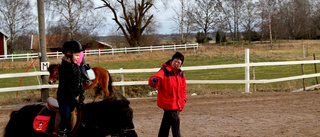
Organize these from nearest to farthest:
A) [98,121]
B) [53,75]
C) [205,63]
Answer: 1. [98,121]
2. [53,75]
3. [205,63]

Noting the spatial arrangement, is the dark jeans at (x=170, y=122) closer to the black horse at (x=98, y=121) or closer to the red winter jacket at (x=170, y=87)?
the red winter jacket at (x=170, y=87)

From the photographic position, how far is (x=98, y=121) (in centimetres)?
314

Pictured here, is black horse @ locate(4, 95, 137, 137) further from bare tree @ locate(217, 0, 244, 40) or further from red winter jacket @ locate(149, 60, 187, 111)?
bare tree @ locate(217, 0, 244, 40)

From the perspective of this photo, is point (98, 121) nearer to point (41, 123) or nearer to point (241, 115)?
point (41, 123)

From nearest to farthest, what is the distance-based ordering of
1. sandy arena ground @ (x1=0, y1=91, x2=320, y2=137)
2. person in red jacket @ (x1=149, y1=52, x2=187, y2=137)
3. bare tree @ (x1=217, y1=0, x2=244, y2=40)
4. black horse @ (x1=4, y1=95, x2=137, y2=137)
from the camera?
black horse @ (x1=4, y1=95, x2=137, y2=137) < person in red jacket @ (x1=149, y1=52, x2=187, y2=137) < sandy arena ground @ (x1=0, y1=91, x2=320, y2=137) < bare tree @ (x1=217, y1=0, x2=244, y2=40)

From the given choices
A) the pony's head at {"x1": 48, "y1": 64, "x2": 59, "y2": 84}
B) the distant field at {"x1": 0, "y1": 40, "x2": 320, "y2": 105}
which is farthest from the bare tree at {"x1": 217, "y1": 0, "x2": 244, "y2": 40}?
the pony's head at {"x1": 48, "y1": 64, "x2": 59, "y2": 84}

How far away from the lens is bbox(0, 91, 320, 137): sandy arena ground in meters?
5.59

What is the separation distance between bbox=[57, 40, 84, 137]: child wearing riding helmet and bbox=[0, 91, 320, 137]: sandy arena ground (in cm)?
254

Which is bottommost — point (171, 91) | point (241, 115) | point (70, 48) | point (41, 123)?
point (241, 115)

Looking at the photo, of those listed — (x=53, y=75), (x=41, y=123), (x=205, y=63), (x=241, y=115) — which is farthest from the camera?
(x=205, y=63)

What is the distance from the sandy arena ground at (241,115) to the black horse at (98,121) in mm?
2458

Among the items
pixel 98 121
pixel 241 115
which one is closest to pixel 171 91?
pixel 98 121

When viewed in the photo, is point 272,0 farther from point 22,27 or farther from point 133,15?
point 22,27

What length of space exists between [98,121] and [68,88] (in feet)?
1.67
